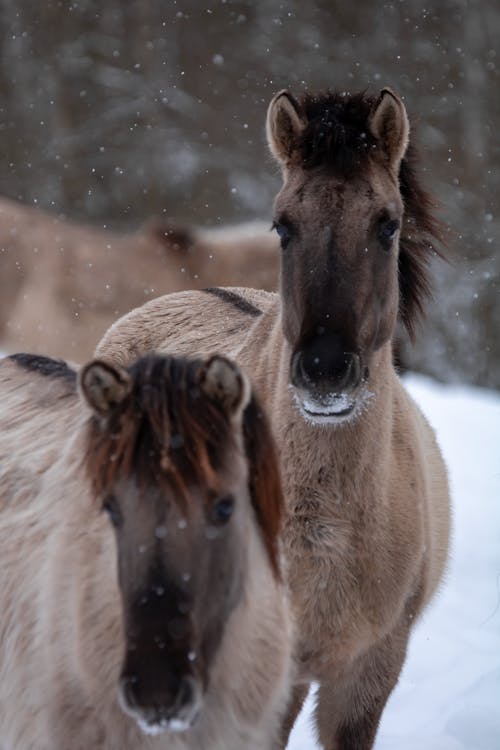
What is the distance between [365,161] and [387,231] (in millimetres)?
249

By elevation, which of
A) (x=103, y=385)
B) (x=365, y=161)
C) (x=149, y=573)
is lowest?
(x=149, y=573)

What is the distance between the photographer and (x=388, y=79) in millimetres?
13430

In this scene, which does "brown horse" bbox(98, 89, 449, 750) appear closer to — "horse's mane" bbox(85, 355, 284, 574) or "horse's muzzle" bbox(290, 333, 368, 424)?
"horse's muzzle" bbox(290, 333, 368, 424)

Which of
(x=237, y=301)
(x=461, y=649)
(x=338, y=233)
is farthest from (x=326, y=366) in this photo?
(x=461, y=649)

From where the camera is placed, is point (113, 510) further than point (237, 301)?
No

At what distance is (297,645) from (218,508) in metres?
1.03

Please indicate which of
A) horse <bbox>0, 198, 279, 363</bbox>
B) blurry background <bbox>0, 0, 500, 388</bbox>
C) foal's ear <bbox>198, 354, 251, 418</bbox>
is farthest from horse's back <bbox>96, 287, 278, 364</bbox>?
blurry background <bbox>0, 0, 500, 388</bbox>

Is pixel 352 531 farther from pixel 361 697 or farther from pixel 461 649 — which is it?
pixel 461 649

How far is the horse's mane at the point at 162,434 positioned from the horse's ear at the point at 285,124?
1329 mm

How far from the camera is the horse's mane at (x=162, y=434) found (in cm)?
231

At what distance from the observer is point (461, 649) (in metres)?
4.96

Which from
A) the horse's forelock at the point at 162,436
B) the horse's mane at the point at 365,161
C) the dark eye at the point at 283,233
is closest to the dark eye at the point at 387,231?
the horse's mane at the point at 365,161

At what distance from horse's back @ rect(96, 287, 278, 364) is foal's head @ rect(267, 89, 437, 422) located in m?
0.82

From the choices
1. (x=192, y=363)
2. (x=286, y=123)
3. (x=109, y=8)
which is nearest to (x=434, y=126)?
(x=109, y=8)
